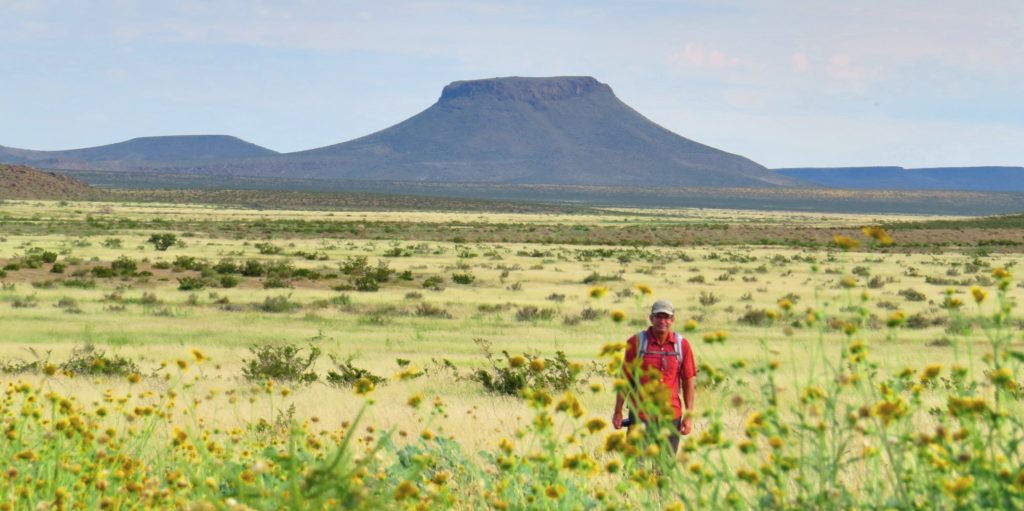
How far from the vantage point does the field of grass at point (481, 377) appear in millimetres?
3770

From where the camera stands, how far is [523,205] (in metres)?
148

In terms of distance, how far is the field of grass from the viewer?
3770 mm

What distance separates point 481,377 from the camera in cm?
1338

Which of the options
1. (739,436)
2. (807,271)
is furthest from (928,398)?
(807,271)

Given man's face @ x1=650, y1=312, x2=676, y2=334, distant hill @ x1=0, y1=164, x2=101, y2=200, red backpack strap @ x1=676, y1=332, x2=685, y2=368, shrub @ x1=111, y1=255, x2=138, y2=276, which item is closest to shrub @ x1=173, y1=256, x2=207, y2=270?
shrub @ x1=111, y1=255, x2=138, y2=276

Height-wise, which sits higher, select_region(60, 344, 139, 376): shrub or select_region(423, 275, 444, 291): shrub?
select_region(60, 344, 139, 376): shrub

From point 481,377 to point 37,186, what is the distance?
12283cm

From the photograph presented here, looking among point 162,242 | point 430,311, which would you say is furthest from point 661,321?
point 162,242

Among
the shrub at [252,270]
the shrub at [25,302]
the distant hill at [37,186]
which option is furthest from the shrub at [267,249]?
the distant hill at [37,186]

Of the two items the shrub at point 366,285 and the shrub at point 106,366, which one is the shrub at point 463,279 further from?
the shrub at point 106,366

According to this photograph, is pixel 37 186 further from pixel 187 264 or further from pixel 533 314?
pixel 533 314

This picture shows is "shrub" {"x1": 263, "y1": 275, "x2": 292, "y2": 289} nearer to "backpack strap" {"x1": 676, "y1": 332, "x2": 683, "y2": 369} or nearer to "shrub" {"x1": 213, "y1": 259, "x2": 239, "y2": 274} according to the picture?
"shrub" {"x1": 213, "y1": 259, "x2": 239, "y2": 274}

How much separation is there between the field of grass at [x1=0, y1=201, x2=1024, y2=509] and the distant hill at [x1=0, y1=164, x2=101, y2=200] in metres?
70.7

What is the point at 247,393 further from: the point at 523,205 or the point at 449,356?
the point at 523,205
